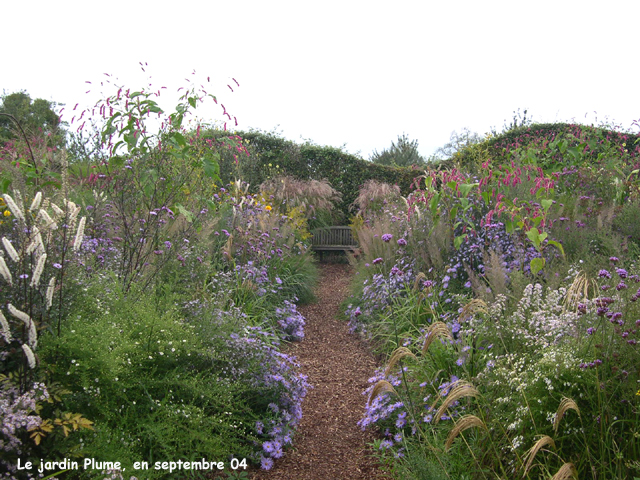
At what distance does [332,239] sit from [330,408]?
23.3 feet

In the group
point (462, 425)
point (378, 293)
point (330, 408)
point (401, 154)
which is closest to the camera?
point (462, 425)

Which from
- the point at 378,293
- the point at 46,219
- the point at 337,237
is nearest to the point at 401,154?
the point at 337,237

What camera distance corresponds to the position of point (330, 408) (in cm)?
393

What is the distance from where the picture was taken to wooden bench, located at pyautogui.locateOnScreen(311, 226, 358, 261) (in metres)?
10.6

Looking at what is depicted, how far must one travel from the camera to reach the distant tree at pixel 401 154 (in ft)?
60.7

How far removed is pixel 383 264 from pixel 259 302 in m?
1.71

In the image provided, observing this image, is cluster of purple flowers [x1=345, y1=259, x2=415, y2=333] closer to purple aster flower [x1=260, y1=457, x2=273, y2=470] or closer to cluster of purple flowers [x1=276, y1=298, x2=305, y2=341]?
cluster of purple flowers [x1=276, y1=298, x2=305, y2=341]

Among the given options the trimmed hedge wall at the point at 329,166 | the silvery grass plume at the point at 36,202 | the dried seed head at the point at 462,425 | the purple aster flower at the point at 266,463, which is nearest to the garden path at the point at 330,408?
the purple aster flower at the point at 266,463

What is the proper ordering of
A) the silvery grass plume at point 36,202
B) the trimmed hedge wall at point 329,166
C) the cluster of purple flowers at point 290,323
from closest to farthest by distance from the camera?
→ the silvery grass plume at point 36,202, the cluster of purple flowers at point 290,323, the trimmed hedge wall at point 329,166

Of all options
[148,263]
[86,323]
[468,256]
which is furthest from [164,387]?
[468,256]

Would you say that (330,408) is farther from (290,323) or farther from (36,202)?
(36,202)

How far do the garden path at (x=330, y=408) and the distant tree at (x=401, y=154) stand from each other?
496 inches

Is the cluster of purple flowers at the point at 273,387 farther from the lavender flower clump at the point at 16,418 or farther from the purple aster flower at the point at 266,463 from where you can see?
the lavender flower clump at the point at 16,418

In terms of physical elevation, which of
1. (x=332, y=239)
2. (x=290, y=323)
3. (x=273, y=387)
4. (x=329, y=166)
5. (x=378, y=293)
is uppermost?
(x=329, y=166)
